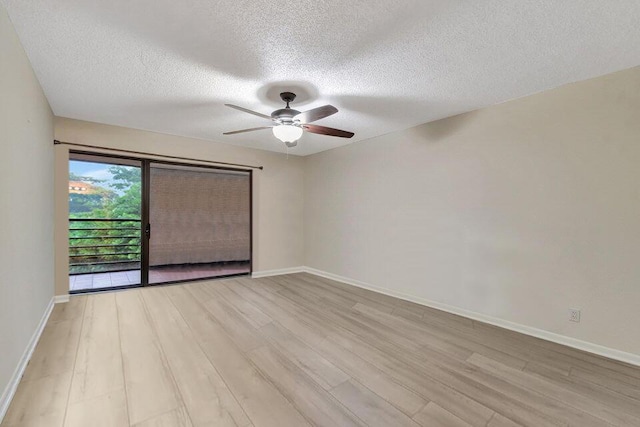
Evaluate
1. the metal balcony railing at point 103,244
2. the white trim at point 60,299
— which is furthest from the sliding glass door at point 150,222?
the white trim at point 60,299

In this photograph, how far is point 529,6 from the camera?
154 cm

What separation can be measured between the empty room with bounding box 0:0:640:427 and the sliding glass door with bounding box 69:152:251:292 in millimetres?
51

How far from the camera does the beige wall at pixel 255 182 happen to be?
11.2 feet

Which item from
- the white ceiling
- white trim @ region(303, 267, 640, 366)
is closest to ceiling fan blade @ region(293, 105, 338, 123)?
the white ceiling

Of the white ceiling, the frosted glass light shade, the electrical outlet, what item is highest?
the white ceiling

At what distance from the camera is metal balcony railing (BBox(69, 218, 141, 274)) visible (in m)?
4.19

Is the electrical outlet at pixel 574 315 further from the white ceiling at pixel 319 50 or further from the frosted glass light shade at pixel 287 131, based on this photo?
the frosted glass light shade at pixel 287 131

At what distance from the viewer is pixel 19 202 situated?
190 centimetres

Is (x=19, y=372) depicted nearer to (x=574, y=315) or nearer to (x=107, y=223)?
(x=107, y=223)

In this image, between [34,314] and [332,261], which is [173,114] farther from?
[332,261]

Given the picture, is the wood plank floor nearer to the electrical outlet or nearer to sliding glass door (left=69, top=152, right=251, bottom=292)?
the electrical outlet

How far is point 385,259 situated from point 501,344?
1.79 meters

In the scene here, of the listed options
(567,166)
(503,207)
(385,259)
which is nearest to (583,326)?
(503,207)

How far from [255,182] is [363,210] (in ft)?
6.85
